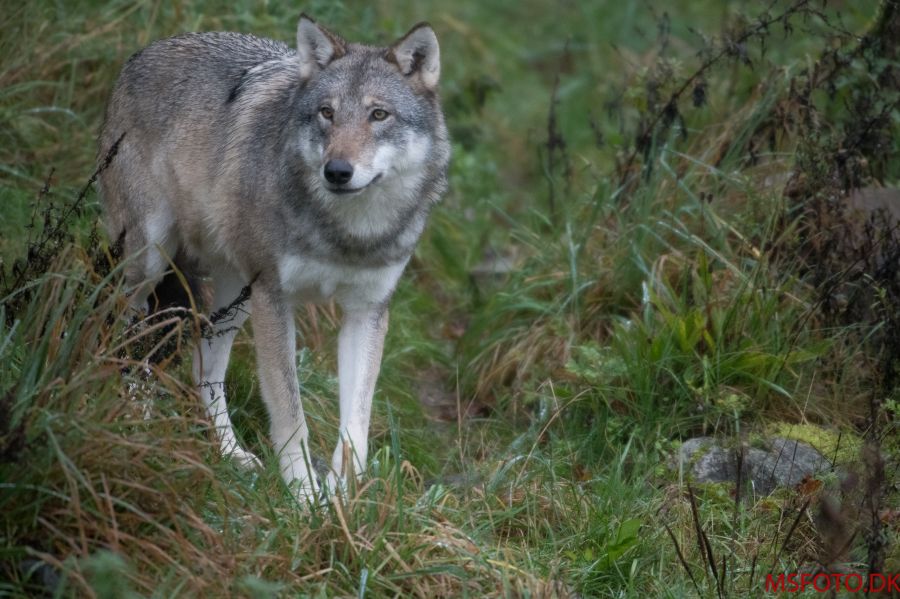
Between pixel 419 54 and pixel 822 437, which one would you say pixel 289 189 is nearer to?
pixel 419 54

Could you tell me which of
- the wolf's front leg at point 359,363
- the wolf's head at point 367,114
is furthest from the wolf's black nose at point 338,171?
the wolf's front leg at point 359,363

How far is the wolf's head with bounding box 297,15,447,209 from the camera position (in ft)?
14.5

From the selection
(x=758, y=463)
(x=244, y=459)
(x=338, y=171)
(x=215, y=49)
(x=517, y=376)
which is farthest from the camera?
(x=517, y=376)

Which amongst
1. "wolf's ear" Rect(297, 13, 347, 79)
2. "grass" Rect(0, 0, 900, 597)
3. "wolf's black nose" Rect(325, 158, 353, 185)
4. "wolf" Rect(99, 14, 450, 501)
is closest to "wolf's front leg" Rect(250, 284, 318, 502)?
"wolf" Rect(99, 14, 450, 501)

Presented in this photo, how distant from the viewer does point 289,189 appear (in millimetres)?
4754

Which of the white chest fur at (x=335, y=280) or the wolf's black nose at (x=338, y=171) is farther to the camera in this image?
the white chest fur at (x=335, y=280)

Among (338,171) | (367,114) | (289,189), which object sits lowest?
(289,189)

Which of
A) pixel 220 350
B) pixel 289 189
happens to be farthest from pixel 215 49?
pixel 220 350

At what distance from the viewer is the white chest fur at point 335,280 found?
15.5 ft

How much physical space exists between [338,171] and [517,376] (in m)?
2.00

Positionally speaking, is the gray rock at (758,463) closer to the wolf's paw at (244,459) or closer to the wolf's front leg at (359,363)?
the wolf's front leg at (359,363)

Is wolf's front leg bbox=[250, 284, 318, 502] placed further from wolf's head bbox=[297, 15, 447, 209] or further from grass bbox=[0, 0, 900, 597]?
wolf's head bbox=[297, 15, 447, 209]

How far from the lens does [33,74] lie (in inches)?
263

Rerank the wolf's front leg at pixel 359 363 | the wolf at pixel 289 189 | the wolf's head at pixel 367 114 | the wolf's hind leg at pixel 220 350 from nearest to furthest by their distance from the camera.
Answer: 1. the wolf's head at pixel 367 114
2. the wolf at pixel 289 189
3. the wolf's front leg at pixel 359 363
4. the wolf's hind leg at pixel 220 350
